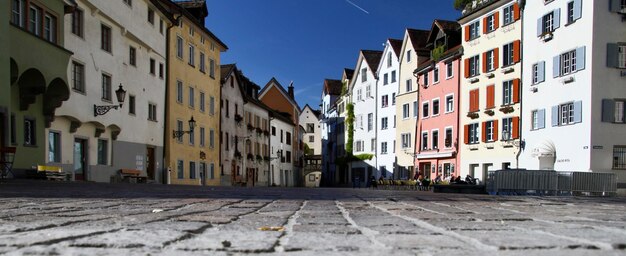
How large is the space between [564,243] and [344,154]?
65.2 m

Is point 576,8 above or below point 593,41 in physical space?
above

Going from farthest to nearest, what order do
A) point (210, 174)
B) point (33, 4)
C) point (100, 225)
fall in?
point (210, 174)
point (33, 4)
point (100, 225)

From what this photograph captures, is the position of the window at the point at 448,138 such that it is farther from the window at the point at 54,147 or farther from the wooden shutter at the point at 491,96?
the window at the point at 54,147

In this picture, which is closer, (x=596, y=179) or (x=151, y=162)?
(x=596, y=179)

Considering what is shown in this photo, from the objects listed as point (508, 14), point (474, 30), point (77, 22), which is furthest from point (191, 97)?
point (508, 14)

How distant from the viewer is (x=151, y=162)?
107 feet

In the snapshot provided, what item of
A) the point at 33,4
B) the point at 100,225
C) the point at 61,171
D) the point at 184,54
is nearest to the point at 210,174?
the point at 184,54

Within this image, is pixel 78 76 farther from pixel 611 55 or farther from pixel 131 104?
pixel 611 55

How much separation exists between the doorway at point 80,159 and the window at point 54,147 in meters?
1.44

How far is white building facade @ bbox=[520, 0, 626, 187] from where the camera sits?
2817 cm

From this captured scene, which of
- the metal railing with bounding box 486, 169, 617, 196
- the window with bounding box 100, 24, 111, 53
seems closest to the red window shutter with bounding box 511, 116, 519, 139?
the metal railing with bounding box 486, 169, 617, 196

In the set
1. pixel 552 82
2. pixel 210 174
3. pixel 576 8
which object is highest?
pixel 576 8

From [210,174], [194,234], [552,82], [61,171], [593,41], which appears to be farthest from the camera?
[210,174]

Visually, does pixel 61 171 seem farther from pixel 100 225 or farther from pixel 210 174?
pixel 210 174
